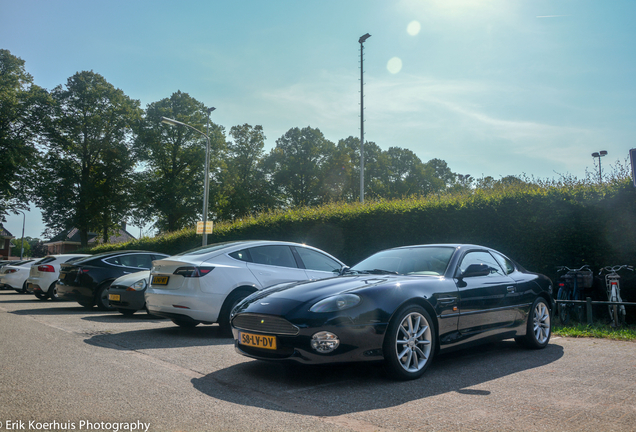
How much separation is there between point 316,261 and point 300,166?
42.9 meters

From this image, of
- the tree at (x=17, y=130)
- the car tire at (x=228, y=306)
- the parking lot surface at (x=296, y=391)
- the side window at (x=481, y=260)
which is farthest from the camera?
the tree at (x=17, y=130)

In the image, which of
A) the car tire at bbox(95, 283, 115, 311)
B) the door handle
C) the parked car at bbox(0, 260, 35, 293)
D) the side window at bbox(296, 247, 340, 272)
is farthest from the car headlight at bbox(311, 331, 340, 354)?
the parked car at bbox(0, 260, 35, 293)

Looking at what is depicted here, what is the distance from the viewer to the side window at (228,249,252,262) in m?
7.85

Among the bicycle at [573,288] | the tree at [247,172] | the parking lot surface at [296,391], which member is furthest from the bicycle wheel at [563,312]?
the tree at [247,172]

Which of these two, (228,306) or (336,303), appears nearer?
(336,303)

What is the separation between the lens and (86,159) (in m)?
37.2

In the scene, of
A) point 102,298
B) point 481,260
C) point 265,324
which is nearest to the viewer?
point 265,324

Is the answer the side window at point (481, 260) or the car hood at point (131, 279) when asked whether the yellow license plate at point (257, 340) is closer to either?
the side window at point (481, 260)

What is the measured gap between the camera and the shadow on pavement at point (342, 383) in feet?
12.6

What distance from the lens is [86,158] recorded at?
122ft

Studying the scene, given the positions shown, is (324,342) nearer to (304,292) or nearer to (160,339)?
(304,292)

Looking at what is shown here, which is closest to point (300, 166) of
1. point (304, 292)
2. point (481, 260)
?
point (481, 260)

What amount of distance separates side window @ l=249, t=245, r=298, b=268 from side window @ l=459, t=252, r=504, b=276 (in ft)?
10.7

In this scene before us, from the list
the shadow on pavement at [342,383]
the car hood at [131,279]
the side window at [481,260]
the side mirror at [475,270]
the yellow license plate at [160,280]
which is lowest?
the shadow on pavement at [342,383]
